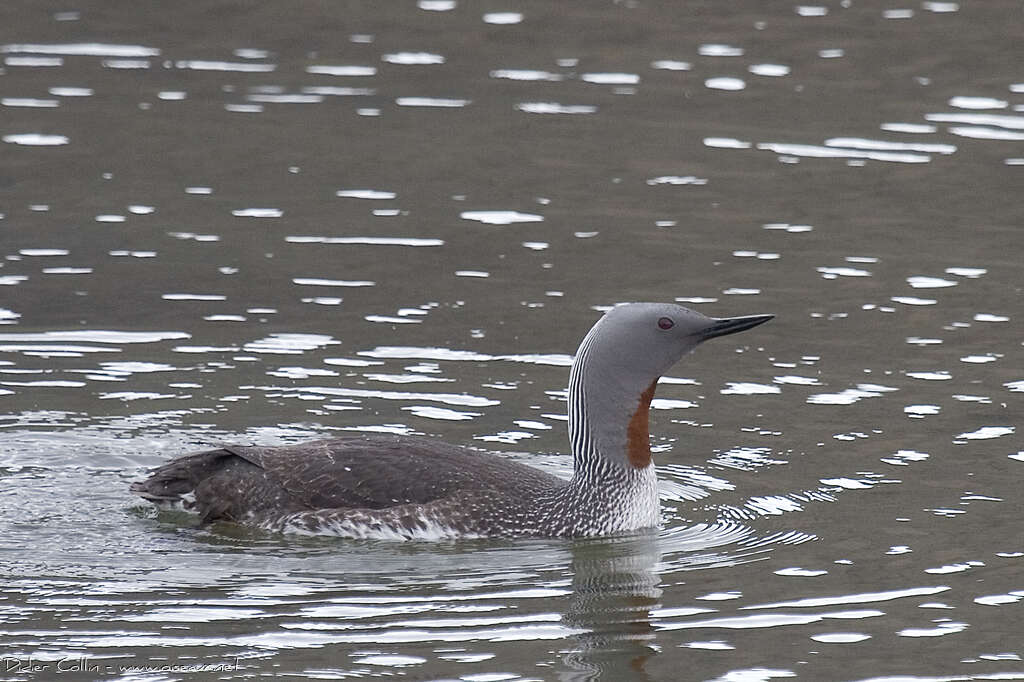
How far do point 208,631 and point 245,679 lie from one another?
0.54 meters

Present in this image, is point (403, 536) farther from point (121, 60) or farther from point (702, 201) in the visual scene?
point (121, 60)

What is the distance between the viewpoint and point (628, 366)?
10602mm

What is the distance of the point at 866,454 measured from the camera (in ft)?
38.4

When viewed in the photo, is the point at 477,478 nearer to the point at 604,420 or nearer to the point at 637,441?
the point at 604,420

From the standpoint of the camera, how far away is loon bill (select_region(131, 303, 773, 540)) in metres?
10.5

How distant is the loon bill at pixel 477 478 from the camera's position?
10477 millimetres

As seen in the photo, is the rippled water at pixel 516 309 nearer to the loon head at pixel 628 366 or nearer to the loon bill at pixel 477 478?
the loon bill at pixel 477 478

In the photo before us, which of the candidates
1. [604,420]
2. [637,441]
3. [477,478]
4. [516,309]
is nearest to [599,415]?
[604,420]

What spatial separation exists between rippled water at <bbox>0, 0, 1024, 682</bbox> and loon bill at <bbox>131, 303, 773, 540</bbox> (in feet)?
0.53

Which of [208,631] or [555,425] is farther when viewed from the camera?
[555,425]

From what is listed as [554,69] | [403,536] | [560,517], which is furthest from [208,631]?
[554,69]

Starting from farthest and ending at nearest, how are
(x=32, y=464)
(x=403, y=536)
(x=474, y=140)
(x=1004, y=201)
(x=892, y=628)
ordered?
(x=474, y=140), (x=1004, y=201), (x=32, y=464), (x=403, y=536), (x=892, y=628)

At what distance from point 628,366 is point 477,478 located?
98 cm

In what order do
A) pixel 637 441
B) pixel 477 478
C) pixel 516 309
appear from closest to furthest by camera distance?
pixel 477 478 → pixel 637 441 → pixel 516 309
